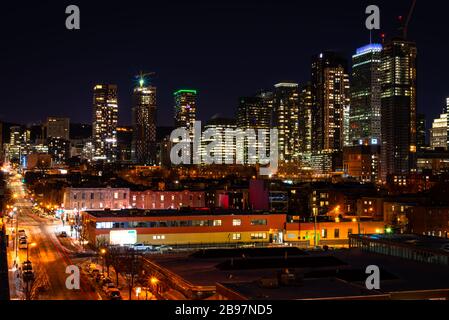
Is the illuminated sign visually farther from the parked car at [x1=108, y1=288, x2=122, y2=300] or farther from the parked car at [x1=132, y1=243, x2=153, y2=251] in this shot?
the parked car at [x1=108, y1=288, x2=122, y2=300]

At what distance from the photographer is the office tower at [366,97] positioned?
528ft

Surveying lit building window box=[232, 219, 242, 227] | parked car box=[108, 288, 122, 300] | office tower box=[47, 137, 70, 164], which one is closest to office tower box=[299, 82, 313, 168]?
office tower box=[47, 137, 70, 164]

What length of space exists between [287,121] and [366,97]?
3254 centimetres

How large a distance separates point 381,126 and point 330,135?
64.9 ft

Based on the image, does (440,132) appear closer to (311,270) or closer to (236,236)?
(236,236)

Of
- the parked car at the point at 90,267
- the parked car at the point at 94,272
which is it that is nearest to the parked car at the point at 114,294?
the parked car at the point at 94,272

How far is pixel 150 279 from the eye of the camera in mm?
20844

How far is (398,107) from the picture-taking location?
498 feet

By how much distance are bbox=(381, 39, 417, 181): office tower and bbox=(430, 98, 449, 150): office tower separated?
118ft

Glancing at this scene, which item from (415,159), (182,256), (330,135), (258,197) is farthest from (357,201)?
(330,135)

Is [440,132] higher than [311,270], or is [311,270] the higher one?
[440,132]

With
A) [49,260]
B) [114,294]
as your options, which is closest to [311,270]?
[114,294]

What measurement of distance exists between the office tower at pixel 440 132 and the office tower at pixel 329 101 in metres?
36.4
